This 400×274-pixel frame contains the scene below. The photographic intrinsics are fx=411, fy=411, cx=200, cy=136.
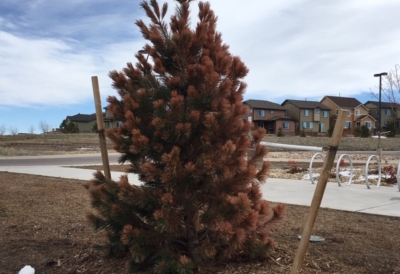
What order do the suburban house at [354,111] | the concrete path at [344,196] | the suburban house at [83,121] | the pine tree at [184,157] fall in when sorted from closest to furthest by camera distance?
the pine tree at [184,157] → the concrete path at [344,196] → the suburban house at [354,111] → the suburban house at [83,121]

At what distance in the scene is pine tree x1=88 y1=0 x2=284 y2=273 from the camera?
3.37 m

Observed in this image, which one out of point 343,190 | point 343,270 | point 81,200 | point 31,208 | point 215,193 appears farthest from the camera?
point 343,190

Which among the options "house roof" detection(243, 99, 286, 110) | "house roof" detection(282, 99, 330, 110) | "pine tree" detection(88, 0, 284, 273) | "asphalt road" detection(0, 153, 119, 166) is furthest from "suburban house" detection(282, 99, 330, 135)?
"pine tree" detection(88, 0, 284, 273)

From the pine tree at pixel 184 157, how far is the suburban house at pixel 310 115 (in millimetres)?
69509

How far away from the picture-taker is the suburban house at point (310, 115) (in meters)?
71.8

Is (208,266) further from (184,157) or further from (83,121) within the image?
(83,121)

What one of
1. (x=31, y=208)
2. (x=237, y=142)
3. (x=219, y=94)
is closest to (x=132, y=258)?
(x=237, y=142)

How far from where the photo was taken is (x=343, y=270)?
3.78 metres

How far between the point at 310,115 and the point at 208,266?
A: 7168 cm

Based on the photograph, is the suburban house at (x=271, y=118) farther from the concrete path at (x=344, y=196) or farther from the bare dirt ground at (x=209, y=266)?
the bare dirt ground at (x=209, y=266)

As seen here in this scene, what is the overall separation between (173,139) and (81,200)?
505cm

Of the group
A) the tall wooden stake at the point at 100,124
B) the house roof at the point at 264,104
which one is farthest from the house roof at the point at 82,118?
the tall wooden stake at the point at 100,124

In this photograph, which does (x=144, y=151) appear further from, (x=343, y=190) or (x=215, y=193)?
(x=343, y=190)

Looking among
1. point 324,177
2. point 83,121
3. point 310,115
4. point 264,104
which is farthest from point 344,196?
point 83,121
